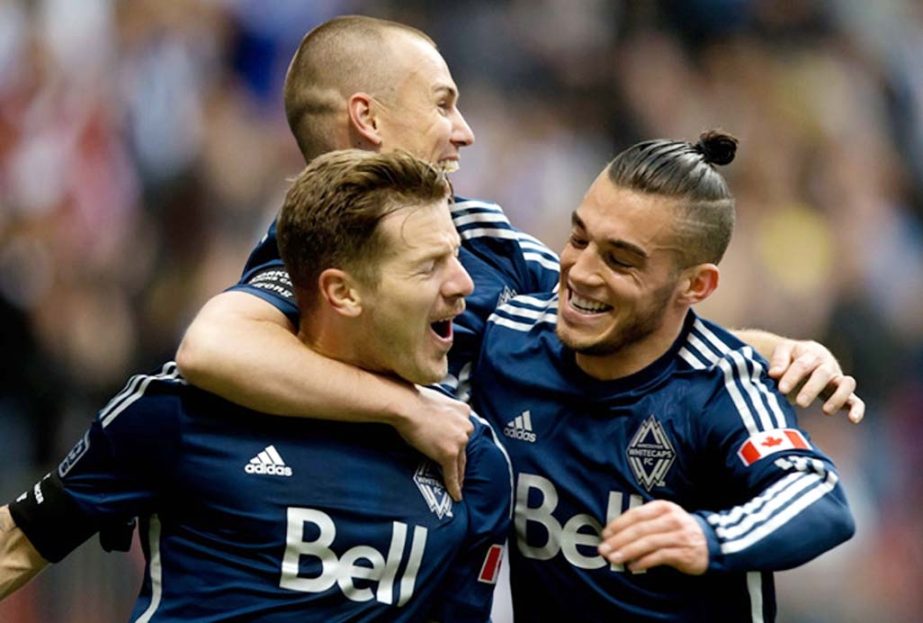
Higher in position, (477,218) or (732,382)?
(477,218)

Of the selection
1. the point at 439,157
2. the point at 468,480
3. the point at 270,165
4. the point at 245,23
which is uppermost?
the point at 245,23

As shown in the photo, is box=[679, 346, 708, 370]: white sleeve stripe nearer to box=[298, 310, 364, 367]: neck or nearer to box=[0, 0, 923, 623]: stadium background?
box=[298, 310, 364, 367]: neck

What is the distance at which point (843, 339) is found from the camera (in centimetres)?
821

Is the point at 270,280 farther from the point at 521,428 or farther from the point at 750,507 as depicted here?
the point at 750,507

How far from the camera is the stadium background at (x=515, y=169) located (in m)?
7.16

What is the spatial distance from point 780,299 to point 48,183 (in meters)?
3.47

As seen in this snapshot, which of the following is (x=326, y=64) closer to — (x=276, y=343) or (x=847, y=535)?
(x=276, y=343)

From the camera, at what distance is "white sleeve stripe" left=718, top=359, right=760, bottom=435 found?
3.58 meters

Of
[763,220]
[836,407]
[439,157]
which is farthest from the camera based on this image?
[763,220]

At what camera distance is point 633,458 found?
12.2 ft

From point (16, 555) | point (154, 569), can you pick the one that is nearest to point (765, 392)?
point (154, 569)

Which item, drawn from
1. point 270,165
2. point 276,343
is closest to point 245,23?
point 270,165

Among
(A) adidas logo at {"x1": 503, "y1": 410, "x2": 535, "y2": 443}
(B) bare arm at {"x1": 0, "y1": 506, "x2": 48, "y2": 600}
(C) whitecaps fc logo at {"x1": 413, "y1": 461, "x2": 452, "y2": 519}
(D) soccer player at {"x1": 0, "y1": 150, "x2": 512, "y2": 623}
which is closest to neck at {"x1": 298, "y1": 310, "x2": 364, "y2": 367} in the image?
(D) soccer player at {"x1": 0, "y1": 150, "x2": 512, "y2": 623}

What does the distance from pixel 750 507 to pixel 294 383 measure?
0.95 metres
